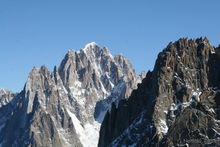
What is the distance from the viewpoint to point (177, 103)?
151875 mm

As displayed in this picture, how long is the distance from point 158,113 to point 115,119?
38.7 metres

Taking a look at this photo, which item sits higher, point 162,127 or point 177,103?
point 177,103

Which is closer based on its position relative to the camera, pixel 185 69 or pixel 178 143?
pixel 178 143

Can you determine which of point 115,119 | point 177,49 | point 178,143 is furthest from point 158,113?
Result: point 115,119

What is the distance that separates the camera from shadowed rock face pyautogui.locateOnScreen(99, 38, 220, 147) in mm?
139125

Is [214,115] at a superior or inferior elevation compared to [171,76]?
inferior

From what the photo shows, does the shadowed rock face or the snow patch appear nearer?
the shadowed rock face

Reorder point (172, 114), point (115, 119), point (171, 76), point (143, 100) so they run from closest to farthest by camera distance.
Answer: point (172, 114) < point (171, 76) < point (143, 100) < point (115, 119)

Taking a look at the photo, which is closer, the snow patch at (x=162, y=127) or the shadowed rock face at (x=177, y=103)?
the shadowed rock face at (x=177, y=103)

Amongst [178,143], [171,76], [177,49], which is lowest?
[178,143]

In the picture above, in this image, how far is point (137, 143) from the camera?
151m

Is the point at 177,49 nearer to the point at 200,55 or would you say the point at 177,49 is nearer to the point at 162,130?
the point at 200,55

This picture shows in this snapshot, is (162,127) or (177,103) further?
(177,103)

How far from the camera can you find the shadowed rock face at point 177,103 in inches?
5477
